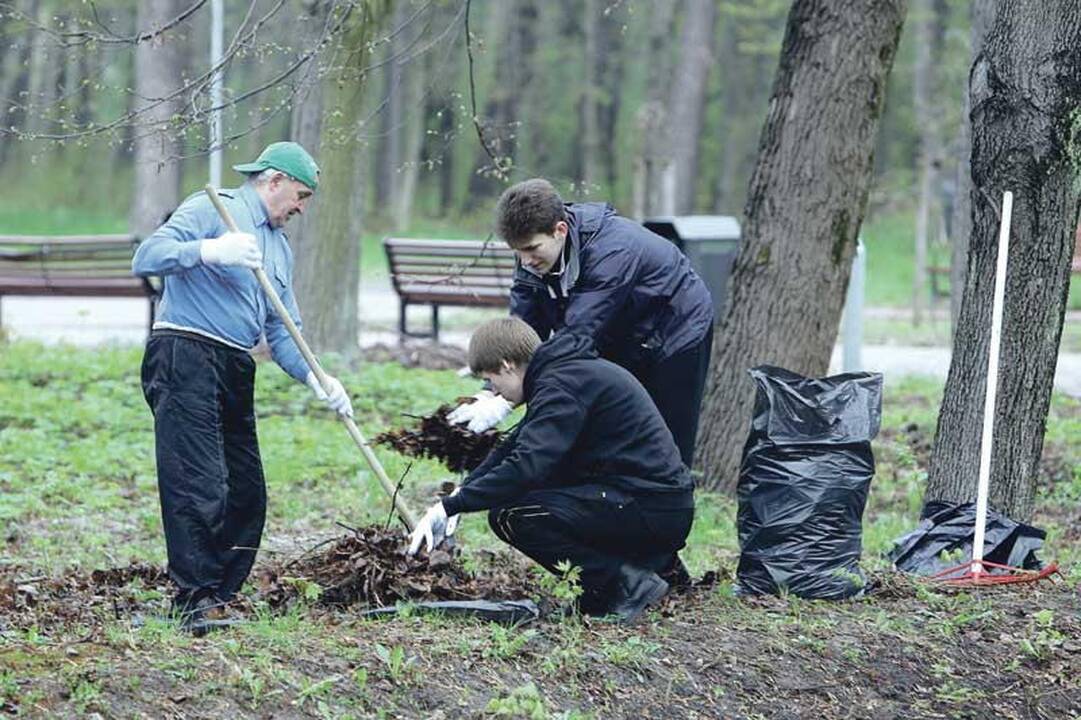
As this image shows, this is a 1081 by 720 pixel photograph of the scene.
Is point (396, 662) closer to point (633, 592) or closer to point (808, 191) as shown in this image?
point (633, 592)

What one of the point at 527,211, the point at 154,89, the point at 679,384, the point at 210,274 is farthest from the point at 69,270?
the point at 527,211

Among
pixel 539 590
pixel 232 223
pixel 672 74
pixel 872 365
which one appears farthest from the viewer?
pixel 672 74

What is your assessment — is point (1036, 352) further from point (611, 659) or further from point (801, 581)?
point (611, 659)

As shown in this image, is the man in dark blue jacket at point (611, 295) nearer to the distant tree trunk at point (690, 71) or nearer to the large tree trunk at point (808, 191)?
the large tree trunk at point (808, 191)

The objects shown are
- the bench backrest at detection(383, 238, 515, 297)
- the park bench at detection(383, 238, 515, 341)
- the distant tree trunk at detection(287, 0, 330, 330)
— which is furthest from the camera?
the bench backrest at detection(383, 238, 515, 297)

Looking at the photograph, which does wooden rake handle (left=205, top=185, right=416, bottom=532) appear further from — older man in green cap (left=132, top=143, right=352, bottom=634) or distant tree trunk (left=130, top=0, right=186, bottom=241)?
distant tree trunk (left=130, top=0, right=186, bottom=241)

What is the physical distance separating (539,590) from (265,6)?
135 inches

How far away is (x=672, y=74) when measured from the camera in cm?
3172

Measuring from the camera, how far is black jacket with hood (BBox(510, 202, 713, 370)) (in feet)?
19.0

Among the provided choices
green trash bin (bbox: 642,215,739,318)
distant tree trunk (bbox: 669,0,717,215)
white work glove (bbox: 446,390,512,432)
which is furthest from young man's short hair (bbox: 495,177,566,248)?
distant tree trunk (bbox: 669,0,717,215)

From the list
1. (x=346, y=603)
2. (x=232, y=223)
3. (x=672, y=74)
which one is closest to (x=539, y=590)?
(x=346, y=603)

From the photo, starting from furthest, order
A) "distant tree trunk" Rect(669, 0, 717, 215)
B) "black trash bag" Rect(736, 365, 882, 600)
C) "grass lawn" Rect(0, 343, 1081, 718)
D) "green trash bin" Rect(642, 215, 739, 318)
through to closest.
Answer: "distant tree trunk" Rect(669, 0, 717, 215)
"green trash bin" Rect(642, 215, 739, 318)
"black trash bag" Rect(736, 365, 882, 600)
"grass lawn" Rect(0, 343, 1081, 718)

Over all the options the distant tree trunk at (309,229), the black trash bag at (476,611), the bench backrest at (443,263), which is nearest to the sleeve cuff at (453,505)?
the black trash bag at (476,611)

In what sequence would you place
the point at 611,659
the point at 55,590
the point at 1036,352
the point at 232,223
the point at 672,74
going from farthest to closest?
1. the point at 672,74
2. the point at 1036,352
3. the point at 55,590
4. the point at 232,223
5. the point at 611,659
